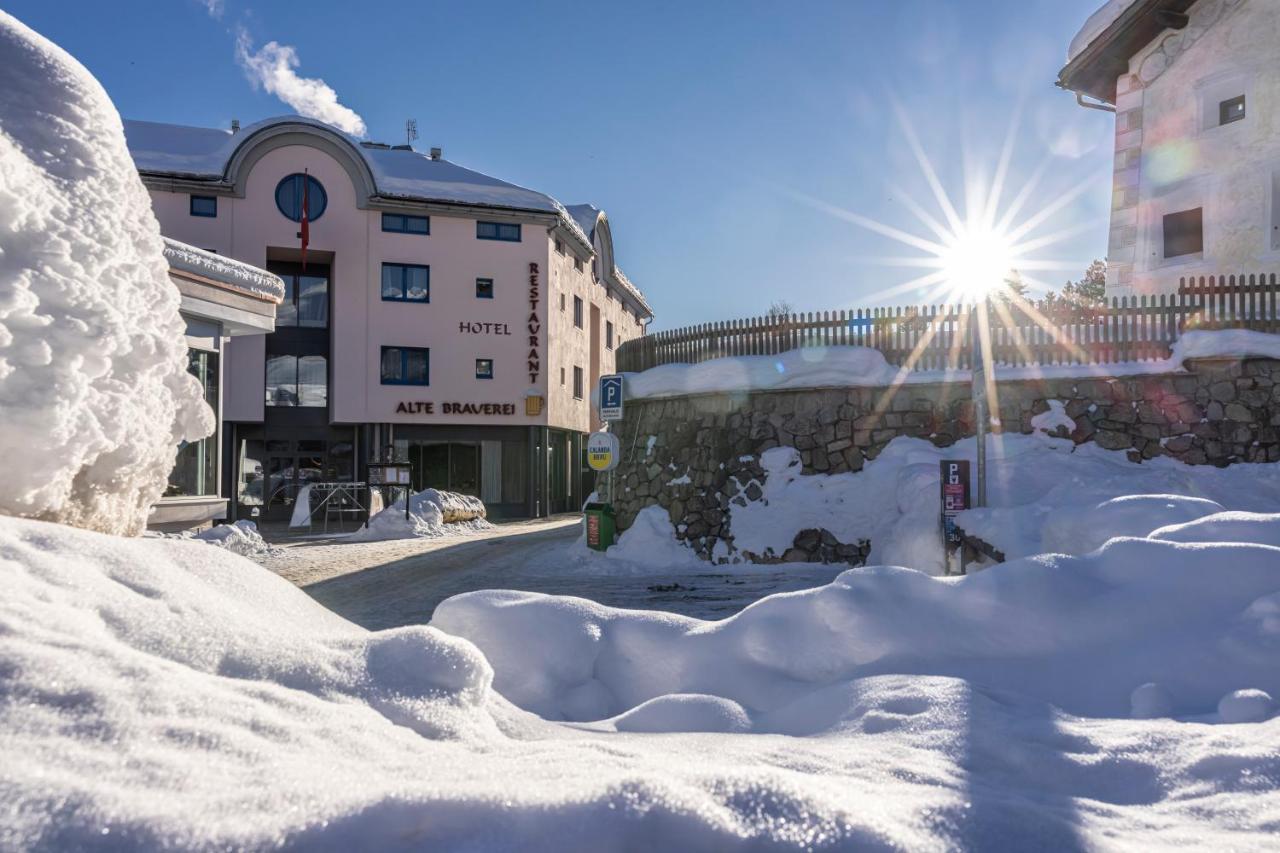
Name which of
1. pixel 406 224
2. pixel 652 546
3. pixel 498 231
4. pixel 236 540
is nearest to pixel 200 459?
pixel 236 540

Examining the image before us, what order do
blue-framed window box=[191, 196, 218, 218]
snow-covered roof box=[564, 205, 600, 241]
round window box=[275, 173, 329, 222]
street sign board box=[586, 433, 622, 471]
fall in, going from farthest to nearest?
snow-covered roof box=[564, 205, 600, 241] → round window box=[275, 173, 329, 222] → blue-framed window box=[191, 196, 218, 218] → street sign board box=[586, 433, 622, 471]

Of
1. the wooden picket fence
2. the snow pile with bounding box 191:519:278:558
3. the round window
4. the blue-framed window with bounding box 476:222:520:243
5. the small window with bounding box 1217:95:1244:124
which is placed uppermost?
the round window

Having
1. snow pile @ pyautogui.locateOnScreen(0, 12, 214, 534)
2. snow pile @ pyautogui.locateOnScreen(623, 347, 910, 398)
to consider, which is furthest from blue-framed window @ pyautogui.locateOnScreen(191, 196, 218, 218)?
snow pile @ pyautogui.locateOnScreen(0, 12, 214, 534)

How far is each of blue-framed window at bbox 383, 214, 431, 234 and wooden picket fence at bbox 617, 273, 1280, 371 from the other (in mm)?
15265

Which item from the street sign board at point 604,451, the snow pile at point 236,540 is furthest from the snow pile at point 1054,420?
the snow pile at point 236,540

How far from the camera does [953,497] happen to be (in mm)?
8891

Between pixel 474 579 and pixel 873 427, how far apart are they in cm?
620

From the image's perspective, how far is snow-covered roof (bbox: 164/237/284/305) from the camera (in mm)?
11203

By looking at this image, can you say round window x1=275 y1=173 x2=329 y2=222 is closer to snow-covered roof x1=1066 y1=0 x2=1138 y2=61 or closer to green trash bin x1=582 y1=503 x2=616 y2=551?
green trash bin x1=582 y1=503 x2=616 y2=551

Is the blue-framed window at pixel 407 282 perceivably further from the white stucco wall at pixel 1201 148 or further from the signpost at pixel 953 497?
the signpost at pixel 953 497

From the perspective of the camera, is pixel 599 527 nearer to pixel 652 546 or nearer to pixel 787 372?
pixel 652 546

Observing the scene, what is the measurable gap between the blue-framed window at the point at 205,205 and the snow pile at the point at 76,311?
2319 centimetres

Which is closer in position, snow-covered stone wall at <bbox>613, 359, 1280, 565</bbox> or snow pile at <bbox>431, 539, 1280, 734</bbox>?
snow pile at <bbox>431, 539, 1280, 734</bbox>

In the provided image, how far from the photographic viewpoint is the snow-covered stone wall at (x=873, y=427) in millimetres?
10312
